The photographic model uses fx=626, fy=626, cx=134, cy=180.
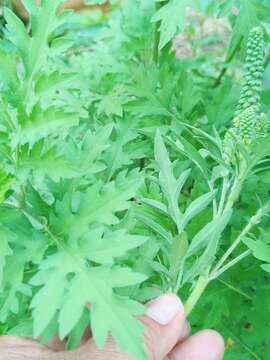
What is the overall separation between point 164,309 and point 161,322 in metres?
0.02

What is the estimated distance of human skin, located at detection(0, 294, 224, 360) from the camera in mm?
1044

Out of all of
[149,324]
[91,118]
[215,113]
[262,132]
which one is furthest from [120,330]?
[91,118]

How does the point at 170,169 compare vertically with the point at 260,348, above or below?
above

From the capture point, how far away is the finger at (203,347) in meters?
1.19

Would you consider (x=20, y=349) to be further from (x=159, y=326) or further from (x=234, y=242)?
(x=234, y=242)

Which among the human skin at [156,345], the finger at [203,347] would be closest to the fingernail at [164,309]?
the human skin at [156,345]

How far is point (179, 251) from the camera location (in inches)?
40.9

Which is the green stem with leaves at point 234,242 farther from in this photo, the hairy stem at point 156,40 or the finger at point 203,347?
the hairy stem at point 156,40

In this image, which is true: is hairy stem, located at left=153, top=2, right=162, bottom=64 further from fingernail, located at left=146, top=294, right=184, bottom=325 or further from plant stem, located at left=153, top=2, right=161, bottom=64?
fingernail, located at left=146, top=294, right=184, bottom=325

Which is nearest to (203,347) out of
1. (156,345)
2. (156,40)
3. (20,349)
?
(156,345)

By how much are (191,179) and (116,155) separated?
0.28 meters

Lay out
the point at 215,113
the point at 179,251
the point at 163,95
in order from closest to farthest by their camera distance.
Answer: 1. the point at 179,251
2. the point at 163,95
3. the point at 215,113

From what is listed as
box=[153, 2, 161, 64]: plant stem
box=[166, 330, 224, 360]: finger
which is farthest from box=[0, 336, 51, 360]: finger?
box=[153, 2, 161, 64]: plant stem

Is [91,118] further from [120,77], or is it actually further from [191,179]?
[191,179]
